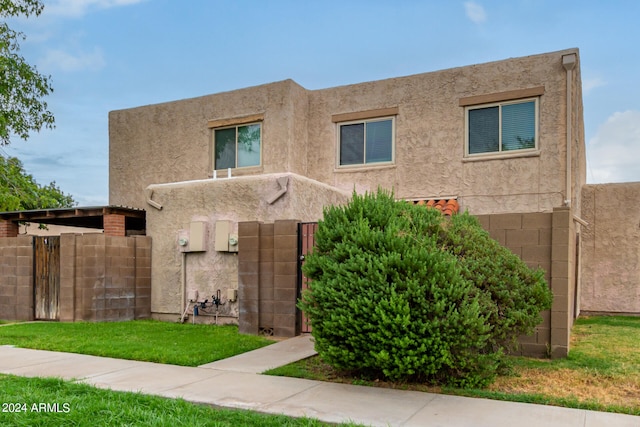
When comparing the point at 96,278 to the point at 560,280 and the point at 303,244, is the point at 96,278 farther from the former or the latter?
the point at 560,280

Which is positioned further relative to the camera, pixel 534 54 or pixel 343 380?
pixel 534 54

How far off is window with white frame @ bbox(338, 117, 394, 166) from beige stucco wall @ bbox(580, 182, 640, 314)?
5759 millimetres

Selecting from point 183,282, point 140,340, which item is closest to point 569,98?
point 183,282

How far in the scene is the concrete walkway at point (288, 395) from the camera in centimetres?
507

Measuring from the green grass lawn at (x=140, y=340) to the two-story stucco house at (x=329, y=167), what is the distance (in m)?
0.86

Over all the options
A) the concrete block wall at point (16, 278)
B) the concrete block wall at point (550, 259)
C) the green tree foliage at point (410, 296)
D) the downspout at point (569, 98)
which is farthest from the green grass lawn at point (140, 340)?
the downspout at point (569, 98)

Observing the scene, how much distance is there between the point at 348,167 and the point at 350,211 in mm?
7966

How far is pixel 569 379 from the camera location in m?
6.62

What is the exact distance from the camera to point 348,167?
14.8 m

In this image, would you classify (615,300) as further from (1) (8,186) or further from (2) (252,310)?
(1) (8,186)

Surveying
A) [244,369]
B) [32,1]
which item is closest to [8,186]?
[32,1]

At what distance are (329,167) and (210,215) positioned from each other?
4.29 metres

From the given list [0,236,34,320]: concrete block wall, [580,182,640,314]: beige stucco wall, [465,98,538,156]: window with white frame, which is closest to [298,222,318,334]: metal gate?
[465,98,538,156]: window with white frame

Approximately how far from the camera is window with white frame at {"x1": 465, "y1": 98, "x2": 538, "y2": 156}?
12.8 meters
